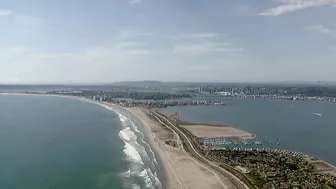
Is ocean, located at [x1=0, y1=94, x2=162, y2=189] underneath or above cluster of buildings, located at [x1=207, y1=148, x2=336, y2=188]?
above

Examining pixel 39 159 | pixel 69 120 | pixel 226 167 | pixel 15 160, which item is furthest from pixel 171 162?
pixel 69 120

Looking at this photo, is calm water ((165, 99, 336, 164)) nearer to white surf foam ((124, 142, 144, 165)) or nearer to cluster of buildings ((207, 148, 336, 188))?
cluster of buildings ((207, 148, 336, 188))

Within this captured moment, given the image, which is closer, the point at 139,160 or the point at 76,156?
the point at 139,160

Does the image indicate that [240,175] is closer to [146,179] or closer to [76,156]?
[146,179]

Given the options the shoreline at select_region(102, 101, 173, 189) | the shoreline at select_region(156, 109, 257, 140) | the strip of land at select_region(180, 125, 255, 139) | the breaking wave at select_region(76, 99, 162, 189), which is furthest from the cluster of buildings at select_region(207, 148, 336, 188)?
the strip of land at select_region(180, 125, 255, 139)

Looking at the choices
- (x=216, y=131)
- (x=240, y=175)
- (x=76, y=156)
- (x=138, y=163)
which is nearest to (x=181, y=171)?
(x=138, y=163)

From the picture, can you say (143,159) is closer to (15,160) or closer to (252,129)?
(15,160)

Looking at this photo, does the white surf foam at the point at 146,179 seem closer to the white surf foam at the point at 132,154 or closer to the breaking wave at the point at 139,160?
the breaking wave at the point at 139,160

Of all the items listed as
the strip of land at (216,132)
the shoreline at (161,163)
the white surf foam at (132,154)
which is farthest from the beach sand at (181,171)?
the strip of land at (216,132)
